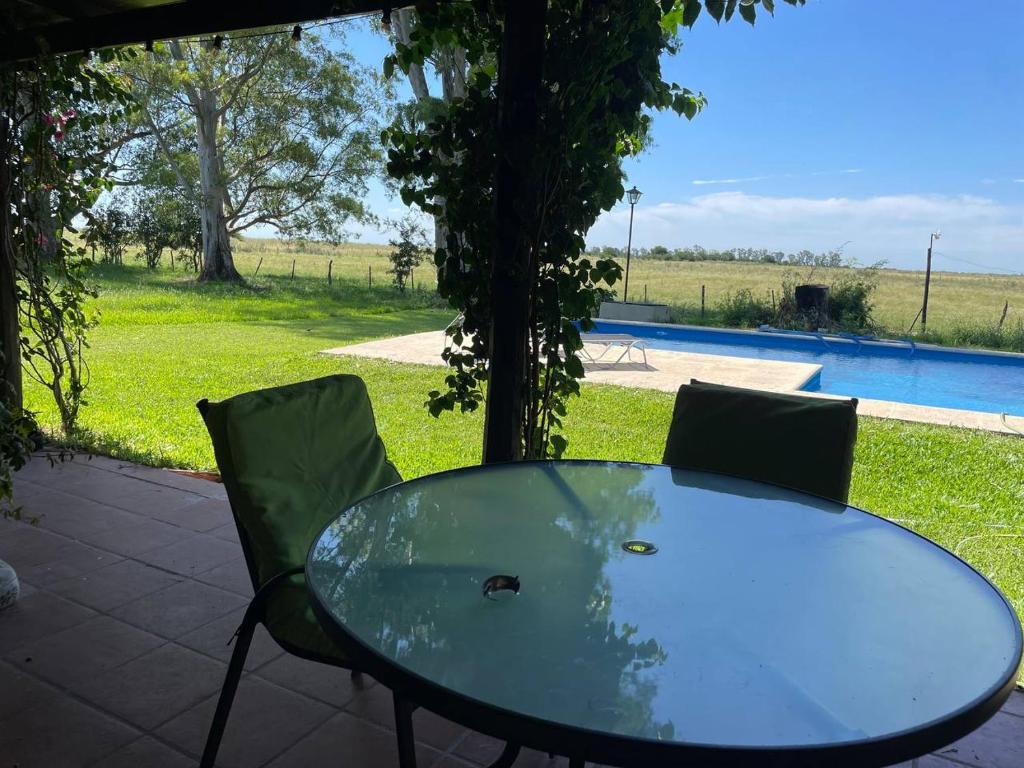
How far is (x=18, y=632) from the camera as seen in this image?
84.1 inches

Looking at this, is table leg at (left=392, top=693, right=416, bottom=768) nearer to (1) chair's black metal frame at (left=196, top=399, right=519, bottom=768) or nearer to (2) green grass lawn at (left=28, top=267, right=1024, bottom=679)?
(1) chair's black metal frame at (left=196, top=399, right=519, bottom=768)

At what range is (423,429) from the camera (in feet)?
15.8

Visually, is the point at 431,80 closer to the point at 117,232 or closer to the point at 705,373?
the point at 117,232

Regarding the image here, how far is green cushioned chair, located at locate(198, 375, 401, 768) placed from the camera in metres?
1.51

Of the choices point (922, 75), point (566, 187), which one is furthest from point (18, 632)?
point (922, 75)

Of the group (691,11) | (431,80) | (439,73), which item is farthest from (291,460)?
(431,80)

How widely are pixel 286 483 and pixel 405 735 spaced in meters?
0.68

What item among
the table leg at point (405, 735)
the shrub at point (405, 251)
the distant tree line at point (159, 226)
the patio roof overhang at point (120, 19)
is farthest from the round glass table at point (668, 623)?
the distant tree line at point (159, 226)

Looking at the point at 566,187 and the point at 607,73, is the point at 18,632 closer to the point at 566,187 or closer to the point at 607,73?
the point at 566,187

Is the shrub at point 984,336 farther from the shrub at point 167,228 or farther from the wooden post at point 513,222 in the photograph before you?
the shrub at point 167,228

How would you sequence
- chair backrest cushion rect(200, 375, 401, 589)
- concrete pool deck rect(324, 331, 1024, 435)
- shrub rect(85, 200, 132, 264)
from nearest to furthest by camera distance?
chair backrest cushion rect(200, 375, 401, 589) → concrete pool deck rect(324, 331, 1024, 435) → shrub rect(85, 200, 132, 264)

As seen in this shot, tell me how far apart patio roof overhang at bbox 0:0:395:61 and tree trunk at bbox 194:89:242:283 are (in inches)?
554

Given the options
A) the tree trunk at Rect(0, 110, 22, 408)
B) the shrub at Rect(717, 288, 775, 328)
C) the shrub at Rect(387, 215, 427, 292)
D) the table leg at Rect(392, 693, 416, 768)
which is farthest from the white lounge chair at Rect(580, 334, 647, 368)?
the shrub at Rect(387, 215, 427, 292)

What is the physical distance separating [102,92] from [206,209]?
14.2 meters
